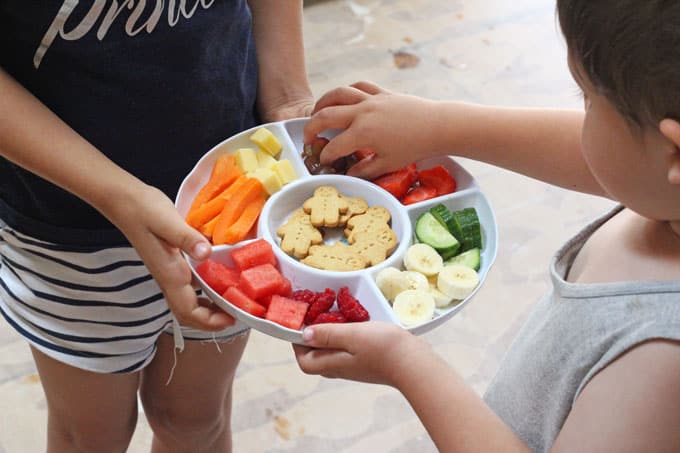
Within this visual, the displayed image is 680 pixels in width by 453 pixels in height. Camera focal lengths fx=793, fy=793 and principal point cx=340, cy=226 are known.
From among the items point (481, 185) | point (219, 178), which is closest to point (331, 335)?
point (219, 178)

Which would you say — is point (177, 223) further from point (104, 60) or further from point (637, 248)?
point (637, 248)

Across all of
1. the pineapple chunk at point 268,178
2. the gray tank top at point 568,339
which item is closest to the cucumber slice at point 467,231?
the gray tank top at point 568,339

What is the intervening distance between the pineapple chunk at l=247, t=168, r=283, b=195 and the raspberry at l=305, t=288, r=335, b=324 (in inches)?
6.2

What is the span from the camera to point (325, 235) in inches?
36.7

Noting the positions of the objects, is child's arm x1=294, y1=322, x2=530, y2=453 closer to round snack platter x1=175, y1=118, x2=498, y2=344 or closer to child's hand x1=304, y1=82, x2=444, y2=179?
round snack platter x1=175, y1=118, x2=498, y2=344

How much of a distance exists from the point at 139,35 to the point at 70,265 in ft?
0.87

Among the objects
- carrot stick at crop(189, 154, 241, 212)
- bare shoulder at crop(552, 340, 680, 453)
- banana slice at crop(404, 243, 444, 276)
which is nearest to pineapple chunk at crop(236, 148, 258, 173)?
carrot stick at crop(189, 154, 241, 212)

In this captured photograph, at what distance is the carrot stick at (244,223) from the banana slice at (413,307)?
0.61 feet

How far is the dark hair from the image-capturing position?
1.76 feet

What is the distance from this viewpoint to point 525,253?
6.11ft

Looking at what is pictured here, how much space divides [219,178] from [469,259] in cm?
30

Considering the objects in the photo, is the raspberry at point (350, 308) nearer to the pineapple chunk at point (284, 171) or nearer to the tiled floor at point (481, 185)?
the pineapple chunk at point (284, 171)

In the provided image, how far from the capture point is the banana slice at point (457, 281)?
0.82 m

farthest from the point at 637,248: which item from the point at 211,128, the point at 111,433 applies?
the point at 111,433
